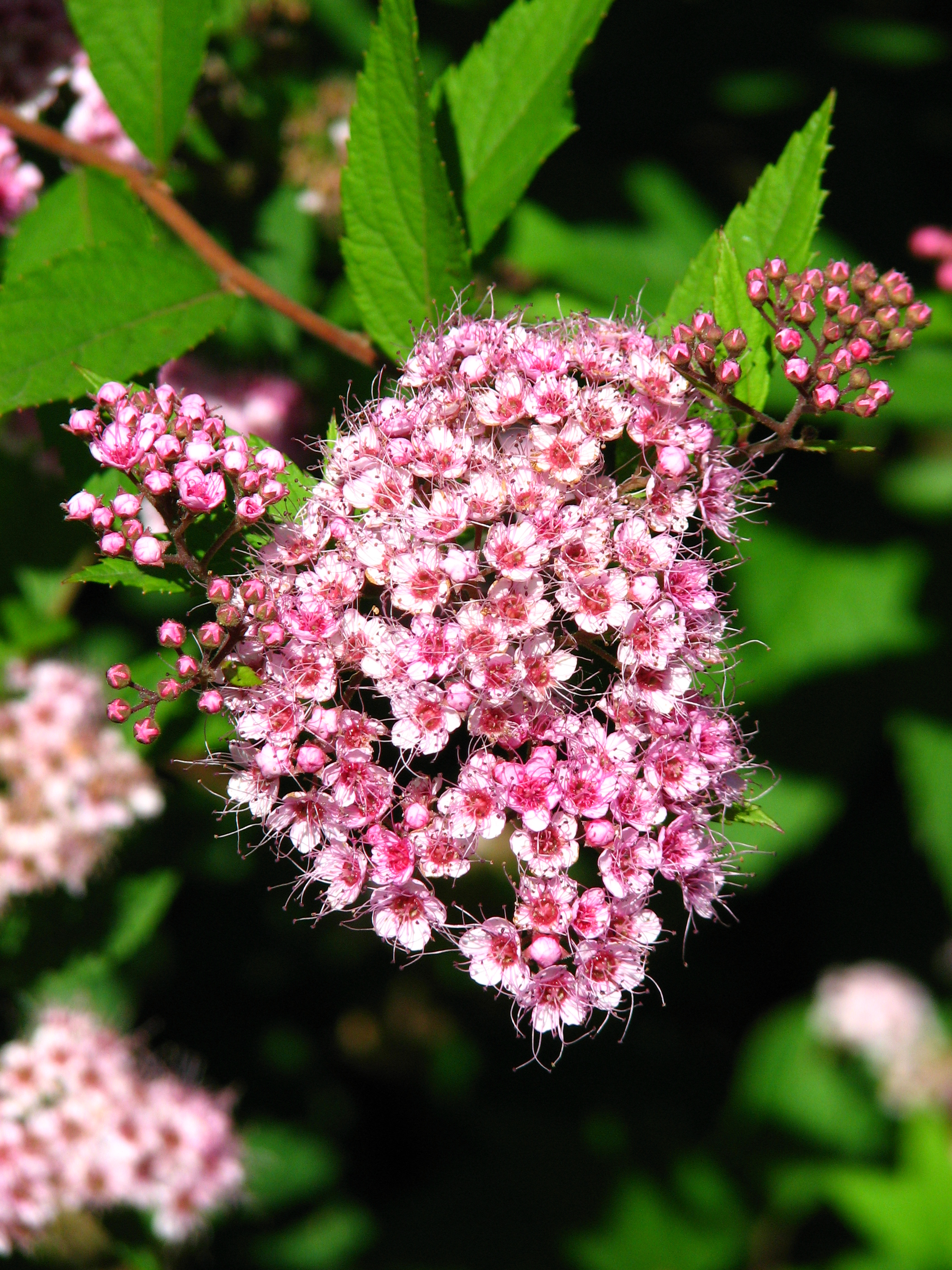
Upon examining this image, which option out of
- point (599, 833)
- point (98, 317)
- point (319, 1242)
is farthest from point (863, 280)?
point (319, 1242)

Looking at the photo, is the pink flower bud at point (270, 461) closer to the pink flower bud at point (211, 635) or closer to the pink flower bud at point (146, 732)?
the pink flower bud at point (211, 635)

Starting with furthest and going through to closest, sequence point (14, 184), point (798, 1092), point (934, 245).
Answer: point (798, 1092)
point (934, 245)
point (14, 184)

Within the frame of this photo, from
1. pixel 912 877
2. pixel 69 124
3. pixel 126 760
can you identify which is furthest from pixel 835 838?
pixel 69 124

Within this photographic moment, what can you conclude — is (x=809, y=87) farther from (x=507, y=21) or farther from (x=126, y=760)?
(x=126, y=760)

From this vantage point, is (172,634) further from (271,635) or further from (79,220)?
(79,220)

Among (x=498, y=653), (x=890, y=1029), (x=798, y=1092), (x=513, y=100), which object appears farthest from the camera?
(x=890, y=1029)

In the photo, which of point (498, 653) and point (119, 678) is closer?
point (498, 653)
